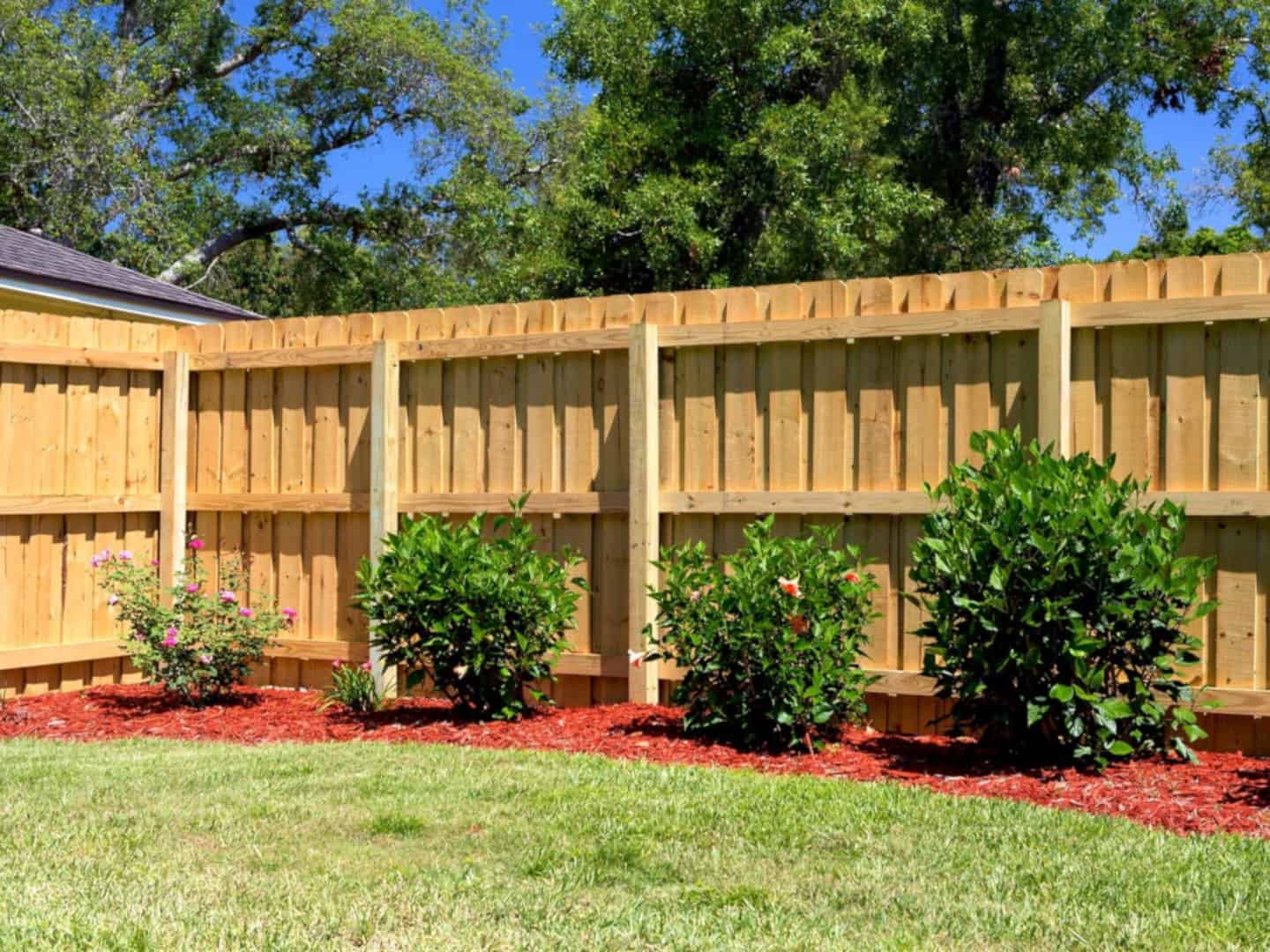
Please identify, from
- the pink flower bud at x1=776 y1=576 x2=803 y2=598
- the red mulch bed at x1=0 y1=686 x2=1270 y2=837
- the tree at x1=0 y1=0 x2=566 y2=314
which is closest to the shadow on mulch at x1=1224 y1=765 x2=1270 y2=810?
the red mulch bed at x1=0 y1=686 x2=1270 y2=837

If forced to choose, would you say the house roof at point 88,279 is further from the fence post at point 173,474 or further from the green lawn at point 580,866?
the green lawn at point 580,866

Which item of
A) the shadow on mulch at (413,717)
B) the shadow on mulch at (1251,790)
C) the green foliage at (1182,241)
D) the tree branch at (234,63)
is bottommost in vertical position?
the shadow on mulch at (413,717)

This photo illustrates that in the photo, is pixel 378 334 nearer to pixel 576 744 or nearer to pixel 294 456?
pixel 294 456

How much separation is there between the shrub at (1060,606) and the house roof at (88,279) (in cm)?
713

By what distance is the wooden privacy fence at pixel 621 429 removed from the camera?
21.0 feet

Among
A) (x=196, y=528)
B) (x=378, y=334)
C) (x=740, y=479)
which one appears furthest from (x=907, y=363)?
(x=196, y=528)

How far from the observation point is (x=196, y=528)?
928cm

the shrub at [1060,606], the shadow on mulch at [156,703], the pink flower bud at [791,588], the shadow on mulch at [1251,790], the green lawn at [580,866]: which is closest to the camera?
the green lawn at [580,866]

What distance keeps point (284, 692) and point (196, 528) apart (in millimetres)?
1348

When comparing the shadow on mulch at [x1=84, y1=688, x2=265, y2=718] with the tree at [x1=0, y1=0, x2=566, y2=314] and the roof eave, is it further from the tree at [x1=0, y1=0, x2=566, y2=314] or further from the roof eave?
the tree at [x1=0, y1=0, x2=566, y2=314]

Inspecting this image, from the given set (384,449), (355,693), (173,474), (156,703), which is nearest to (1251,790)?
(355,693)

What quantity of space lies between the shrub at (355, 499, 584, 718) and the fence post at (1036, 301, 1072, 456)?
2532mm

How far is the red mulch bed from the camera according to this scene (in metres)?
5.35

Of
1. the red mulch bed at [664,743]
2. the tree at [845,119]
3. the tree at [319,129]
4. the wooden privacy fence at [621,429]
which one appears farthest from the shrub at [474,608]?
the tree at [319,129]
